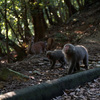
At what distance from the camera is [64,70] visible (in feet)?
23.1

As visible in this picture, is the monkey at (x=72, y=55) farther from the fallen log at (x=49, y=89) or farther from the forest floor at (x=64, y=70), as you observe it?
the fallen log at (x=49, y=89)

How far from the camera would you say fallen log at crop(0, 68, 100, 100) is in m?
3.17

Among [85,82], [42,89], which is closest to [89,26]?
[85,82]

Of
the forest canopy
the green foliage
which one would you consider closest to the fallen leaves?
the forest canopy

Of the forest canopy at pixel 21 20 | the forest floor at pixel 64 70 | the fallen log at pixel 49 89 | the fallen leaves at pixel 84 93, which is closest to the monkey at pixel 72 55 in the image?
the forest floor at pixel 64 70

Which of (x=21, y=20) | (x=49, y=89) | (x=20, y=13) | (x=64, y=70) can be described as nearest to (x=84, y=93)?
(x=49, y=89)

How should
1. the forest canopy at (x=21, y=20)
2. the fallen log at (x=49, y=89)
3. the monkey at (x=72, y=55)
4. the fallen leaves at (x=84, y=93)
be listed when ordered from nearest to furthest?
the fallen log at (x=49, y=89) < the fallen leaves at (x=84, y=93) < the monkey at (x=72, y=55) < the forest canopy at (x=21, y=20)

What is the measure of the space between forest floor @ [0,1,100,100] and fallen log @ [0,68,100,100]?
247 mm

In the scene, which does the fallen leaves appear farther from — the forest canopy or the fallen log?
the forest canopy

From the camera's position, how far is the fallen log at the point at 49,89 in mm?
3174

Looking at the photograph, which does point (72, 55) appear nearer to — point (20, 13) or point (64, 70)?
point (64, 70)

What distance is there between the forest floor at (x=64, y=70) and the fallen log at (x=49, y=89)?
0.25 m

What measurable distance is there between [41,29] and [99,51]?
21.6ft

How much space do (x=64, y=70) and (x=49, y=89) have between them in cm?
330
